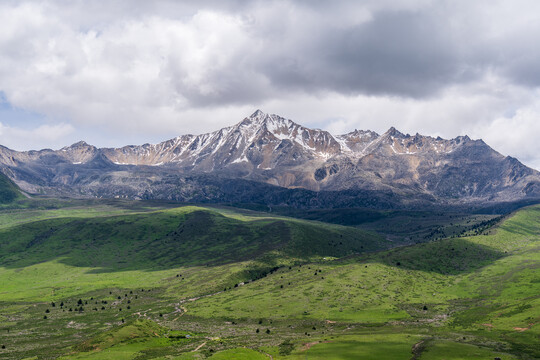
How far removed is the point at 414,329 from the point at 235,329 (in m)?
80.0

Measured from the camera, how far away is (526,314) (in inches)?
6772

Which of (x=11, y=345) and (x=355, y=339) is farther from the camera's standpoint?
(x=11, y=345)

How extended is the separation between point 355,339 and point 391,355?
2470 cm

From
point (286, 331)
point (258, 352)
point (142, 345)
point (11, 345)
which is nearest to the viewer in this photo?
point (258, 352)

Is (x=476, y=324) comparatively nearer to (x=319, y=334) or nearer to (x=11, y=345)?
(x=319, y=334)

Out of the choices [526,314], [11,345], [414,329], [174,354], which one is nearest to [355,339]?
[414,329]

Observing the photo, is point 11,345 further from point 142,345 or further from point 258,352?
point 258,352

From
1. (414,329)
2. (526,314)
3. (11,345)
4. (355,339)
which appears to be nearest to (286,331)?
(355,339)

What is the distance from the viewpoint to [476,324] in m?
176

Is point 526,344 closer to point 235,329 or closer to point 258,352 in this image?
point 258,352

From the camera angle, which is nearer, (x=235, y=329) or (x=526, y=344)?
(x=526, y=344)

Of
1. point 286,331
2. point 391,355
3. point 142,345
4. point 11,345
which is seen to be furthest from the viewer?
point 286,331

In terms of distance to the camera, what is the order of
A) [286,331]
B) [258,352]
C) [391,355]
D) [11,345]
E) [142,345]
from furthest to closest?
[286,331]
[11,345]
[142,345]
[258,352]
[391,355]

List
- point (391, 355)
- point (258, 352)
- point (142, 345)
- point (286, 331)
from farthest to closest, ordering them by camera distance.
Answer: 1. point (286, 331)
2. point (142, 345)
3. point (258, 352)
4. point (391, 355)
